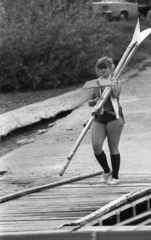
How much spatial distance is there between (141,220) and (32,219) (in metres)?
1.18

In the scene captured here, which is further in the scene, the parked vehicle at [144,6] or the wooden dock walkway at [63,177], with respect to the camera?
the parked vehicle at [144,6]

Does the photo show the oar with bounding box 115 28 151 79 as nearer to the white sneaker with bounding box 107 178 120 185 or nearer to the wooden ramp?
the white sneaker with bounding box 107 178 120 185

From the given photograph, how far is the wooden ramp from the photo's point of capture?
20.8ft

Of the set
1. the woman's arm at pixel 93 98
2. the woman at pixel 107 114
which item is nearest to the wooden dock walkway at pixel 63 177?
the woman at pixel 107 114

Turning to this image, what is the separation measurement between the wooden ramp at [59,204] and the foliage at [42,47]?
13.1 m

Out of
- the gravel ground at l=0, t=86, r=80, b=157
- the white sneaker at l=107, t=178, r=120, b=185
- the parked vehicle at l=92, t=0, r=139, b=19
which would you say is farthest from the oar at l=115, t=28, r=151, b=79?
the parked vehicle at l=92, t=0, r=139, b=19

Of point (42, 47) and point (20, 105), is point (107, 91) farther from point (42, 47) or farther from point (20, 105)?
point (42, 47)

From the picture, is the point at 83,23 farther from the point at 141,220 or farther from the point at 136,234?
the point at 136,234

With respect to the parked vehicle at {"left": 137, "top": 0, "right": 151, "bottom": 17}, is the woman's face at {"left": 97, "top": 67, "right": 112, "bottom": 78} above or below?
above

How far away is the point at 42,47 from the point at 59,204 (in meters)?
14.6

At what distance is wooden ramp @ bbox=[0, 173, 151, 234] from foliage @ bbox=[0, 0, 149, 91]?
13088mm

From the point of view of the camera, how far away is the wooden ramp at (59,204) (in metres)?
6.33

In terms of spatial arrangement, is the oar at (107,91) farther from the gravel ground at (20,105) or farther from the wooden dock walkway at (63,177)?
the gravel ground at (20,105)

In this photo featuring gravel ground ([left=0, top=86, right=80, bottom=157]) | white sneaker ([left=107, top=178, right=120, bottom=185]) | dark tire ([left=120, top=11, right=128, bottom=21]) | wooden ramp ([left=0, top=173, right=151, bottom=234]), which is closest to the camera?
wooden ramp ([left=0, top=173, right=151, bottom=234])
